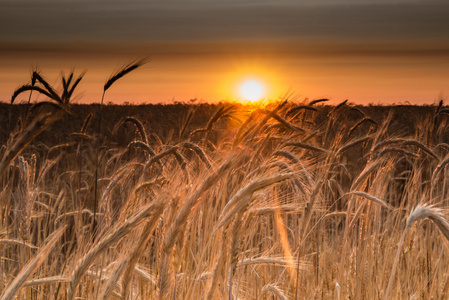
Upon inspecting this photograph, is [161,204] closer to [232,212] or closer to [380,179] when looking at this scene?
[232,212]

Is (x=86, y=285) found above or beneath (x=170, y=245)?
beneath

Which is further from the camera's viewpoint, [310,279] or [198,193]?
[310,279]

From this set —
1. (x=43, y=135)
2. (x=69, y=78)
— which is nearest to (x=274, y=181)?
(x=69, y=78)

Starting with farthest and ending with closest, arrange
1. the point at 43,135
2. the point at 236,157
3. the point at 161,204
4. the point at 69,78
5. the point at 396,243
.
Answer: the point at 43,135, the point at 396,243, the point at 69,78, the point at 236,157, the point at 161,204

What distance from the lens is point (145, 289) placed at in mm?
3068

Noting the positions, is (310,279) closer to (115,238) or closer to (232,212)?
(232,212)

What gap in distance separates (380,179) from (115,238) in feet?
9.01

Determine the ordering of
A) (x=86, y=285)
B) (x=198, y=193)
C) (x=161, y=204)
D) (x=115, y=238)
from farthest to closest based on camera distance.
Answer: (x=86, y=285) < (x=198, y=193) < (x=161, y=204) < (x=115, y=238)

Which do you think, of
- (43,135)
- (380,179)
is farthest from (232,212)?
(43,135)

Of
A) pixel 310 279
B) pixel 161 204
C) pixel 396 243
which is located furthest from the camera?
pixel 396 243

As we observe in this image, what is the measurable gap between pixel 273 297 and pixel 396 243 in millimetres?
1286

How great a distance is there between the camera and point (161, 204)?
5.70 feet

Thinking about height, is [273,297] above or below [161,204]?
below

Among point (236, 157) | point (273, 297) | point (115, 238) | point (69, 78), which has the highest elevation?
point (69, 78)
